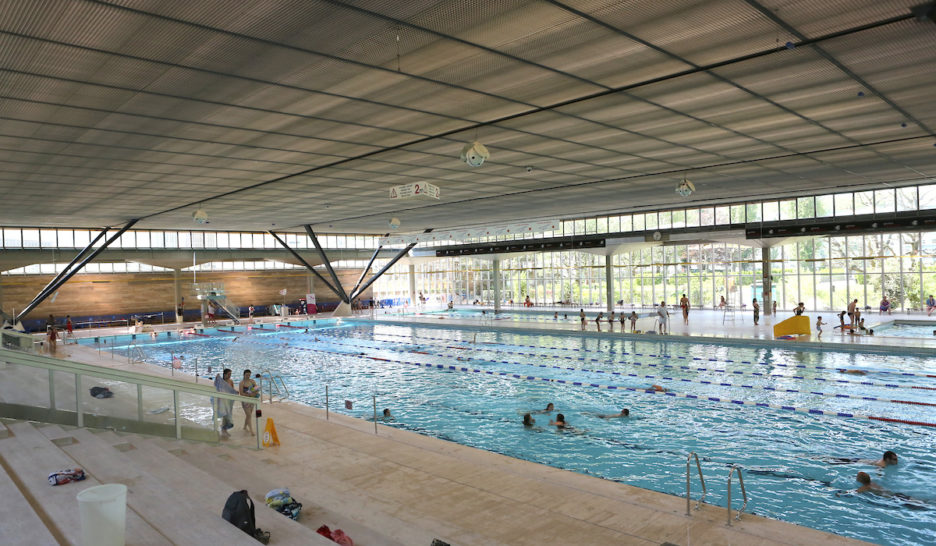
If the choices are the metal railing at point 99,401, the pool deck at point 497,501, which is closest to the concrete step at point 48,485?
the metal railing at point 99,401

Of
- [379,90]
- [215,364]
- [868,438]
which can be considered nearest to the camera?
[379,90]

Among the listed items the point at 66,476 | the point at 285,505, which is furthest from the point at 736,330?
the point at 66,476

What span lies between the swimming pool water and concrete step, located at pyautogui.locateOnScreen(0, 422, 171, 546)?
254 inches

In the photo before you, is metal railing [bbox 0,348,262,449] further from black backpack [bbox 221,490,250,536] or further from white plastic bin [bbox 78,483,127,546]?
white plastic bin [bbox 78,483,127,546]

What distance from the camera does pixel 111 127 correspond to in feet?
28.1

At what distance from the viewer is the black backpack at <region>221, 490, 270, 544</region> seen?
4.17m

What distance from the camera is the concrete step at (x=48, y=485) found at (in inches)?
152

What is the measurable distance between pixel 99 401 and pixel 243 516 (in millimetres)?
3444

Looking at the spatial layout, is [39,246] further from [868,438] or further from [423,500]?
[868,438]

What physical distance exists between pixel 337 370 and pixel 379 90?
40.9ft

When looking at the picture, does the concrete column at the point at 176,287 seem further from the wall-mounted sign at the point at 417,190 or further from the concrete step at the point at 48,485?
the concrete step at the point at 48,485

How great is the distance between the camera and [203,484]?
5.36m

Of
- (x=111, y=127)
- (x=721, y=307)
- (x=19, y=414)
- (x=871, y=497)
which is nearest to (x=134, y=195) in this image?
(x=111, y=127)

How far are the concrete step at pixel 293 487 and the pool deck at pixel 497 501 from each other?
3.7 inches
